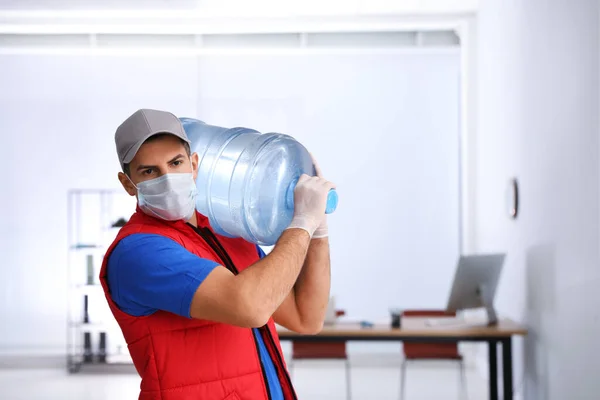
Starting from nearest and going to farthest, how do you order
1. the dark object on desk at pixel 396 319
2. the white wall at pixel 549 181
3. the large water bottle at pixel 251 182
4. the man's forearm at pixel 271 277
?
the man's forearm at pixel 271 277 < the large water bottle at pixel 251 182 < the white wall at pixel 549 181 < the dark object on desk at pixel 396 319

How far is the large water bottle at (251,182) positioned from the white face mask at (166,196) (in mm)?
193

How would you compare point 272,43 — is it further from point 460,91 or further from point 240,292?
point 240,292

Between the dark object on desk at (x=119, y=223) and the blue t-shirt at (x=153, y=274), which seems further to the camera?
the dark object on desk at (x=119, y=223)

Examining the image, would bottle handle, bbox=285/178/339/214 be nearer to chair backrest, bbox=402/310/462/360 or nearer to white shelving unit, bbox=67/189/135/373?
chair backrest, bbox=402/310/462/360

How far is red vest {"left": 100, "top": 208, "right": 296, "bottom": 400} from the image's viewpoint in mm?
1336

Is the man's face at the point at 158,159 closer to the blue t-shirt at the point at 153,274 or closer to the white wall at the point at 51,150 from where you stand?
the blue t-shirt at the point at 153,274

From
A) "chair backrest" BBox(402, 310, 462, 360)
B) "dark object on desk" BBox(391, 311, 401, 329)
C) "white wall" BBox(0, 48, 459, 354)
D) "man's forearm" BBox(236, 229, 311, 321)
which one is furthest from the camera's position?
"white wall" BBox(0, 48, 459, 354)

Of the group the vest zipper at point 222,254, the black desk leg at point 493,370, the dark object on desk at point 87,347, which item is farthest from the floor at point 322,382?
the vest zipper at point 222,254

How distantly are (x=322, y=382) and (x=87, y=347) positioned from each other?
7.11 ft

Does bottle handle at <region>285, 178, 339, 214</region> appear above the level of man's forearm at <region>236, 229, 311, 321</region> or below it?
above

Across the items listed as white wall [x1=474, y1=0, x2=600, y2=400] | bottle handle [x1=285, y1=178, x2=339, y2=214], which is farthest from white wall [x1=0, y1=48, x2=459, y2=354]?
bottle handle [x1=285, y1=178, x2=339, y2=214]

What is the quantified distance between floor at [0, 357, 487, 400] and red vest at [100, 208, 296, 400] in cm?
397

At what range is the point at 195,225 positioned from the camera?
5.11 feet

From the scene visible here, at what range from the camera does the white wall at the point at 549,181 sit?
3.32 meters
